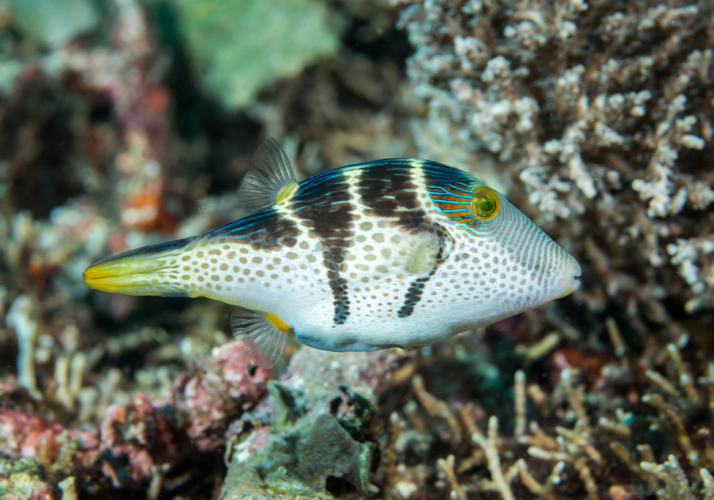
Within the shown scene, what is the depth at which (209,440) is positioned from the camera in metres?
2.83

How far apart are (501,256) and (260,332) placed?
108 cm

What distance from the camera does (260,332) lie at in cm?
204

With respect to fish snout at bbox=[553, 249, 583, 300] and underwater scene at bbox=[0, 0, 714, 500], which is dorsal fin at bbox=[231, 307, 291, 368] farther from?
fish snout at bbox=[553, 249, 583, 300]

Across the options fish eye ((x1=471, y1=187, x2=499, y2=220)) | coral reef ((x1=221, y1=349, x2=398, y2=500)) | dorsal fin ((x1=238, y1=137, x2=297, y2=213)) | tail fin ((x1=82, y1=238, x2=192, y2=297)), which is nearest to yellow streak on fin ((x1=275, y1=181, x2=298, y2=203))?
dorsal fin ((x1=238, y1=137, x2=297, y2=213))

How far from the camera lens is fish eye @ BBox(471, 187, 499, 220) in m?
1.88

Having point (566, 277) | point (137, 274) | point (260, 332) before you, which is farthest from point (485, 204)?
point (137, 274)

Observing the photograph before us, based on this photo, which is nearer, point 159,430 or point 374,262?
point 374,262

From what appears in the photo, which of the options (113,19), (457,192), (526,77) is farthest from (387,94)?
(457,192)

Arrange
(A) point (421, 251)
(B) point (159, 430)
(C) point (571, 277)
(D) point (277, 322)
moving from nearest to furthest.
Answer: (A) point (421, 251) < (C) point (571, 277) < (D) point (277, 322) < (B) point (159, 430)

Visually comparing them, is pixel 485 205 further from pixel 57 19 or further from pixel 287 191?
pixel 57 19

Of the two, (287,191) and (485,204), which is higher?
(287,191)

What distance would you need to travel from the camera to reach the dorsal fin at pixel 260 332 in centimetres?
203

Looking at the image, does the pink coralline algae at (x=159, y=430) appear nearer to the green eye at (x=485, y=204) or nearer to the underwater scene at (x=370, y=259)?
the underwater scene at (x=370, y=259)

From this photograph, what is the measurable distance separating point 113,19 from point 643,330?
6.61 meters
